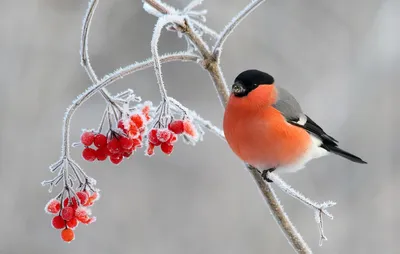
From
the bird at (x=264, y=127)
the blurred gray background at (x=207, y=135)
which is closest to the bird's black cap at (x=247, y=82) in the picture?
the bird at (x=264, y=127)

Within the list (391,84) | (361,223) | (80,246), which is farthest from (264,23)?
(80,246)

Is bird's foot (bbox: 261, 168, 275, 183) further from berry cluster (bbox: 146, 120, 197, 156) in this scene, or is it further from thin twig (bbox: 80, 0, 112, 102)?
thin twig (bbox: 80, 0, 112, 102)

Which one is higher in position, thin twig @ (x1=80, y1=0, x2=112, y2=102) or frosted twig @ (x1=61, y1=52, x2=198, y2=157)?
thin twig @ (x1=80, y1=0, x2=112, y2=102)

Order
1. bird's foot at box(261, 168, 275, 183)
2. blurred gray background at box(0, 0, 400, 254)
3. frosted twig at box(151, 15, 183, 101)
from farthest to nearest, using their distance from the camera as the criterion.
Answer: blurred gray background at box(0, 0, 400, 254), bird's foot at box(261, 168, 275, 183), frosted twig at box(151, 15, 183, 101)

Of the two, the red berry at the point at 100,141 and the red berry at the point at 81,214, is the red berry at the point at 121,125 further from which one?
the red berry at the point at 81,214

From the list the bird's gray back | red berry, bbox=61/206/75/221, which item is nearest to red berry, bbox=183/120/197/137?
red berry, bbox=61/206/75/221

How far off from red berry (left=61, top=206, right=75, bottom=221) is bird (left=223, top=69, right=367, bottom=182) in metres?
0.34

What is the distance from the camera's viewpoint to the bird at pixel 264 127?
1.06m

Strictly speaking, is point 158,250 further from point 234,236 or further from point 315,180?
point 315,180

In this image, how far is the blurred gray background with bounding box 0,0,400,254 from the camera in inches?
132

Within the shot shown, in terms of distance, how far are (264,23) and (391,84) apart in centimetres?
99

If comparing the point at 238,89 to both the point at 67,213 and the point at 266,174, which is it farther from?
the point at 67,213

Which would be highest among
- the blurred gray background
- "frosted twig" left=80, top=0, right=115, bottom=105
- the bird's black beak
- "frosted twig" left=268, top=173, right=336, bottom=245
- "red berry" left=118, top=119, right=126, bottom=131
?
the blurred gray background

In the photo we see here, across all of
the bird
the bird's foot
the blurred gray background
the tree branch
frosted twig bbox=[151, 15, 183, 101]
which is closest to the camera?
frosted twig bbox=[151, 15, 183, 101]
